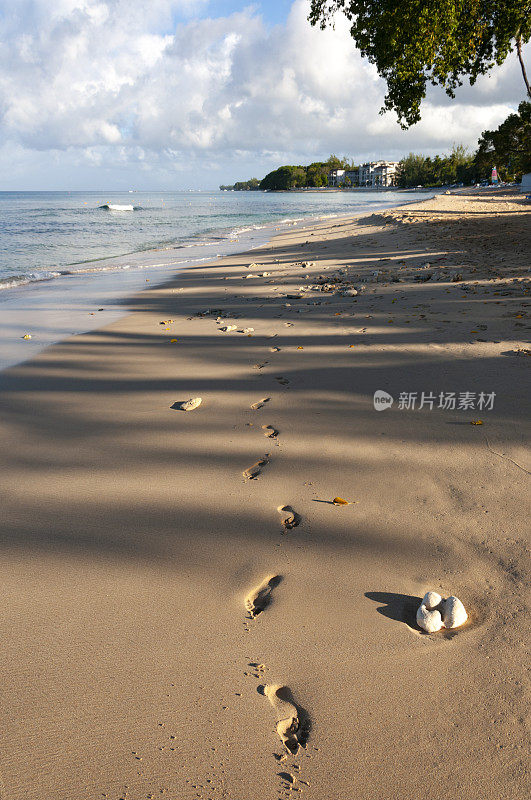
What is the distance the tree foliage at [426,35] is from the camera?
1137 cm

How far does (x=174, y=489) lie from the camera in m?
3.03

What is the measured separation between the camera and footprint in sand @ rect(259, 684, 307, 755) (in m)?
1.59

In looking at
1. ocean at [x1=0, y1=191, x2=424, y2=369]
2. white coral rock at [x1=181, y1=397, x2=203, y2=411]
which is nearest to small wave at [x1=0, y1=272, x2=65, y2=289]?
ocean at [x1=0, y1=191, x2=424, y2=369]

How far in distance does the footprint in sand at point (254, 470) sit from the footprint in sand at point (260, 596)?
88cm

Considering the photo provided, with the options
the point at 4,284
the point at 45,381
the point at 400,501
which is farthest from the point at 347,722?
the point at 4,284

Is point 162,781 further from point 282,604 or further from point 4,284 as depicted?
point 4,284

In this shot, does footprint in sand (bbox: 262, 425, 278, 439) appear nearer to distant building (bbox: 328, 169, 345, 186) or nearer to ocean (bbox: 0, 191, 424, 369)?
ocean (bbox: 0, 191, 424, 369)

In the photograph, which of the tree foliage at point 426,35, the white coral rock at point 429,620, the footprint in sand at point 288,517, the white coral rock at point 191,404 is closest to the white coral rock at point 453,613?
the white coral rock at point 429,620

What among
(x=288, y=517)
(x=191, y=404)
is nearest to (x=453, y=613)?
(x=288, y=517)

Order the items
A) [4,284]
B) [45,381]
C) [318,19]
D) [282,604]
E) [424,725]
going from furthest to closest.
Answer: [318,19] < [4,284] < [45,381] < [282,604] < [424,725]

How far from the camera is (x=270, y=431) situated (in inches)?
147

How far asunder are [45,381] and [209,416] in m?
2.13

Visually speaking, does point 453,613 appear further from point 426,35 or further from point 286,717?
point 426,35

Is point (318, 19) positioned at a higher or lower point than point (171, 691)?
higher
